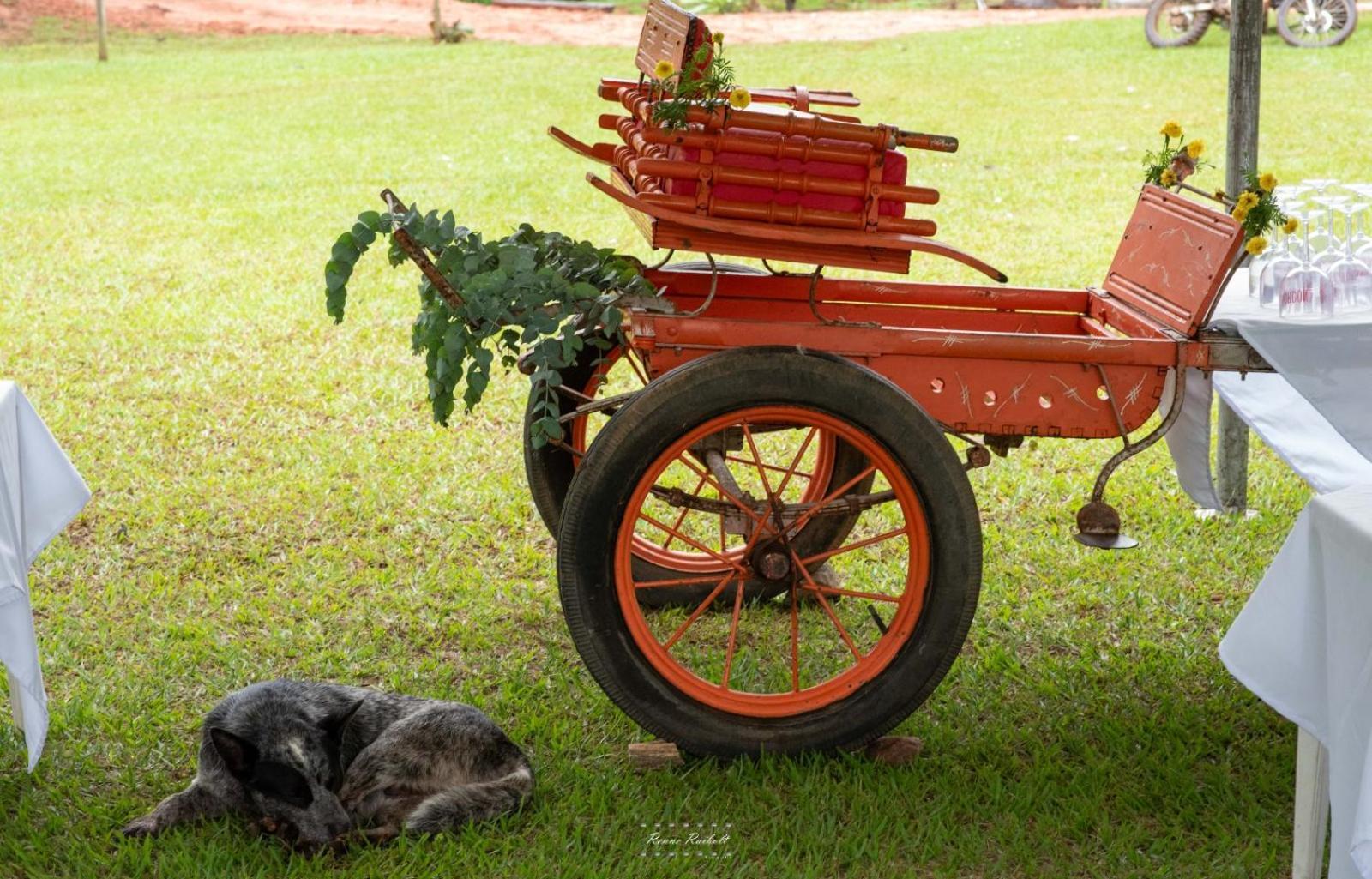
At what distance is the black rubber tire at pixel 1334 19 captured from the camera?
17750 millimetres

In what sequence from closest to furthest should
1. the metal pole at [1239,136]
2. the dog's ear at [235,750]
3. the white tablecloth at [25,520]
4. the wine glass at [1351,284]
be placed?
the dog's ear at [235,750] < the white tablecloth at [25,520] < the wine glass at [1351,284] < the metal pole at [1239,136]

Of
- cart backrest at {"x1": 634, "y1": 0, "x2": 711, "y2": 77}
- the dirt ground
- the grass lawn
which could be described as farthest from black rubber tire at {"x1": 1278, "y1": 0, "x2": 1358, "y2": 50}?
cart backrest at {"x1": 634, "y1": 0, "x2": 711, "y2": 77}

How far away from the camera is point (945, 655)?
10.4 feet

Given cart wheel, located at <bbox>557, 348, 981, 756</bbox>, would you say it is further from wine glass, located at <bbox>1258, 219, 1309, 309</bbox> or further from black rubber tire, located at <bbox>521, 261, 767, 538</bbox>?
wine glass, located at <bbox>1258, 219, 1309, 309</bbox>

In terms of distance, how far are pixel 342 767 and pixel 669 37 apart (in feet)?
5.64

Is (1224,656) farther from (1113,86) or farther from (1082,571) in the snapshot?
(1113,86)

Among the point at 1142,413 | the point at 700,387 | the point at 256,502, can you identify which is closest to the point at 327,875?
the point at 700,387

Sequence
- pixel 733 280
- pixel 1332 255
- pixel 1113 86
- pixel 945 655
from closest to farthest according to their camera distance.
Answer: pixel 945 655, pixel 1332 255, pixel 733 280, pixel 1113 86

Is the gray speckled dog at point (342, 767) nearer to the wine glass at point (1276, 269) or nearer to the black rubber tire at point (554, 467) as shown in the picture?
the black rubber tire at point (554, 467)

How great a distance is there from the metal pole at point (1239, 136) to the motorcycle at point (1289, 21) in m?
14.3

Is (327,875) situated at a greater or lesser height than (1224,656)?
lesser

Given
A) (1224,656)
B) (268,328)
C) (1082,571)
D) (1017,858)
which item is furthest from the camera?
(268,328)

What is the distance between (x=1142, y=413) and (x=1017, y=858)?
1.00 metres

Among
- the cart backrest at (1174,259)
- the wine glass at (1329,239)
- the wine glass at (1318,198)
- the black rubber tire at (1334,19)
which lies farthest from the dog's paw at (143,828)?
the black rubber tire at (1334,19)
